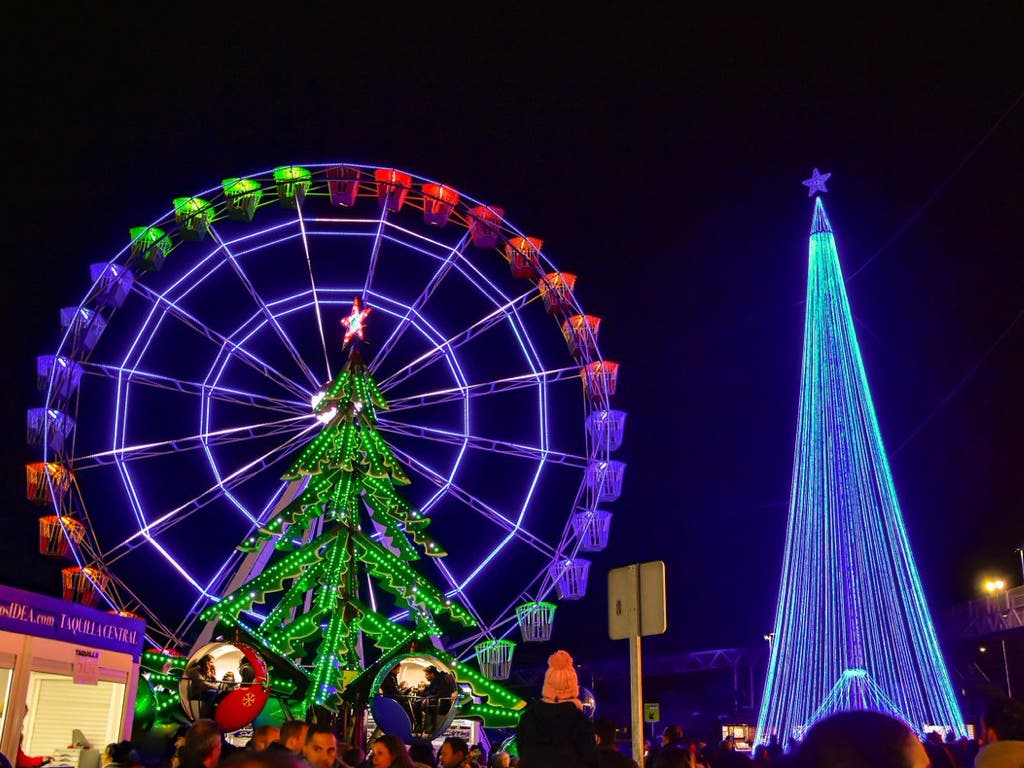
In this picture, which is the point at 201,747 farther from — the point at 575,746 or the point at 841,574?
the point at 841,574

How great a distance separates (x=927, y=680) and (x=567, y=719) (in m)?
23.2

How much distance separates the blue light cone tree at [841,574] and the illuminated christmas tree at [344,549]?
1149 centimetres

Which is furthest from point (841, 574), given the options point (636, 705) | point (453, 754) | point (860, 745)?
point (860, 745)

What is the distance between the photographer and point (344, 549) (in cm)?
1828

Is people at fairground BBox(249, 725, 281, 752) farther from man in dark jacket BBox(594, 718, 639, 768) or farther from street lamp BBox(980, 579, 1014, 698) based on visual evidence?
street lamp BBox(980, 579, 1014, 698)

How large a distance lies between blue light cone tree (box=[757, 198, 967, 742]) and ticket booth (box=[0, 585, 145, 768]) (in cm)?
1666

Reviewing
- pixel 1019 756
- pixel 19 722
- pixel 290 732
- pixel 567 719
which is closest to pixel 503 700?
pixel 19 722

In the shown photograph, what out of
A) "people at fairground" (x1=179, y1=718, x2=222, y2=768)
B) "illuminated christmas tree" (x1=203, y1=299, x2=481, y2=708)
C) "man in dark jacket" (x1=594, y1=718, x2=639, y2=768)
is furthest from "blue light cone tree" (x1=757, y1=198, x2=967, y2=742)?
"people at fairground" (x1=179, y1=718, x2=222, y2=768)

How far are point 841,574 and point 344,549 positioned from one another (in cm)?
1370

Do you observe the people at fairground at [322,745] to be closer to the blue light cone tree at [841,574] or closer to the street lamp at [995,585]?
the blue light cone tree at [841,574]

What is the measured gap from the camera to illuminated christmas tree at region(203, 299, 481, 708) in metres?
17.7

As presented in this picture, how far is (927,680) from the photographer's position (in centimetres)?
2589

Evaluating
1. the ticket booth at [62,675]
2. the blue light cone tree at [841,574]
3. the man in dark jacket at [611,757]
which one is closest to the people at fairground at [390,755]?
the man in dark jacket at [611,757]

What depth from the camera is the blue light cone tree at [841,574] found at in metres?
26.0
